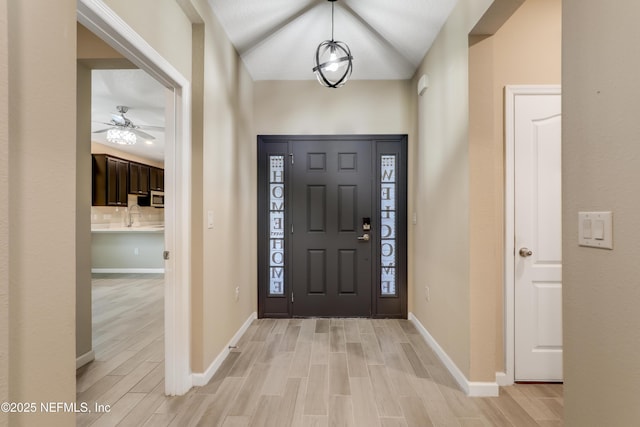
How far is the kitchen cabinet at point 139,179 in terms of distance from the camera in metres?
6.50

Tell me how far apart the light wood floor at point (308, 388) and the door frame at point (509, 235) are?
210 mm

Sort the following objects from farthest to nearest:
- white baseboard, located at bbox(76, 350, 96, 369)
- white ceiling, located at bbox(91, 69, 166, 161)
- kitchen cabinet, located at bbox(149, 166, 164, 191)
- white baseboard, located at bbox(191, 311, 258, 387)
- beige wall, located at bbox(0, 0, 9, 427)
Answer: kitchen cabinet, located at bbox(149, 166, 164, 191) < white ceiling, located at bbox(91, 69, 166, 161) < white baseboard, located at bbox(76, 350, 96, 369) < white baseboard, located at bbox(191, 311, 258, 387) < beige wall, located at bbox(0, 0, 9, 427)

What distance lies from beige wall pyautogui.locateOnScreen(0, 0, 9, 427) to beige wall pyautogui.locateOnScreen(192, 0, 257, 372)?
1310 mm

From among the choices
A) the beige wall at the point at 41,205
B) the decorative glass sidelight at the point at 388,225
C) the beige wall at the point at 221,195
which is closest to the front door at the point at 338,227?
the decorative glass sidelight at the point at 388,225

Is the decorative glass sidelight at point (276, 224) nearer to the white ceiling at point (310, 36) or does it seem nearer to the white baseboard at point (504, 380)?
the white ceiling at point (310, 36)

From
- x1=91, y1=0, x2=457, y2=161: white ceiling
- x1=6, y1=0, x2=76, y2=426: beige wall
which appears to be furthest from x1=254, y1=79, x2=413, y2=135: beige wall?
x1=6, y1=0, x2=76, y2=426: beige wall

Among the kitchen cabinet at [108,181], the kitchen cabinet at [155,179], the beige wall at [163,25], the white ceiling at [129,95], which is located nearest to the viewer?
the beige wall at [163,25]

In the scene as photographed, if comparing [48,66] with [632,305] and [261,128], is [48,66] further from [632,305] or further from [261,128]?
[261,128]

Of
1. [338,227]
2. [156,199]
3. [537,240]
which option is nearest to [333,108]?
[338,227]

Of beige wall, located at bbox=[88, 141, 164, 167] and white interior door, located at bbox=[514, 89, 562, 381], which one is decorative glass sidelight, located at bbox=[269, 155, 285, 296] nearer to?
white interior door, located at bbox=[514, 89, 562, 381]

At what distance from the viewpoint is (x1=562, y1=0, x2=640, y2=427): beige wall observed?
936mm

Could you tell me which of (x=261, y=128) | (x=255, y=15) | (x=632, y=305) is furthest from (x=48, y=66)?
(x=261, y=128)

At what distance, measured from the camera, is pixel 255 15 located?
2.46 meters

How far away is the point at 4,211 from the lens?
867 millimetres
